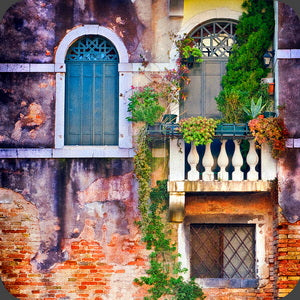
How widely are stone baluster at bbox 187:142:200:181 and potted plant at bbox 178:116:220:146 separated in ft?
1.11

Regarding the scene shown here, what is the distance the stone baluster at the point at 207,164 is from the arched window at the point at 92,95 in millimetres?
1799

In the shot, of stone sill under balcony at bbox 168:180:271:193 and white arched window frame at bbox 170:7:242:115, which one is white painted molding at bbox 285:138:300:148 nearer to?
stone sill under balcony at bbox 168:180:271:193

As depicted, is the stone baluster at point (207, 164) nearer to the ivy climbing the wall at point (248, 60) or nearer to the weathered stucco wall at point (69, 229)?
the ivy climbing the wall at point (248, 60)

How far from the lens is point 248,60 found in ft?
47.4

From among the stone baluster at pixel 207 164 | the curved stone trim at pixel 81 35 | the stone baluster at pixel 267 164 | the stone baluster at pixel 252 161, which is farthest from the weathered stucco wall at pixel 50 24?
the stone baluster at pixel 267 164

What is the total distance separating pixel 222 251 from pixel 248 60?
143 inches

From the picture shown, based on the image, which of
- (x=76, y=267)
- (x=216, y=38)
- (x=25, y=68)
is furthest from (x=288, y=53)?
(x=76, y=267)

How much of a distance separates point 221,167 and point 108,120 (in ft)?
7.85

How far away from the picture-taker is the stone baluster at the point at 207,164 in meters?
13.9

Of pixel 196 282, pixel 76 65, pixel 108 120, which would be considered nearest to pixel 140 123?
pixel 108 120

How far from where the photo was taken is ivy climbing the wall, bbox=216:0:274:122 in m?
14.3

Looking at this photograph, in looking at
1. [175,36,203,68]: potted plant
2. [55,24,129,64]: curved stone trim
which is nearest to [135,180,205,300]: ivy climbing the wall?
[175,36,203,68]: potted plant

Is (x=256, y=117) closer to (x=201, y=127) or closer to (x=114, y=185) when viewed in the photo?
(x=201, y=127)

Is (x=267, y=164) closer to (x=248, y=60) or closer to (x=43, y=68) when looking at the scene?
(x=248, y=60)
